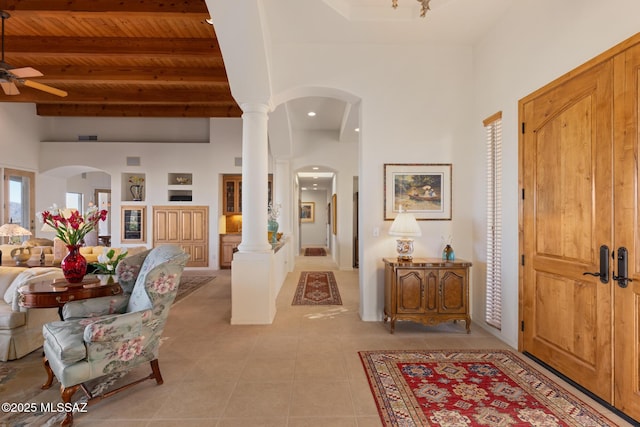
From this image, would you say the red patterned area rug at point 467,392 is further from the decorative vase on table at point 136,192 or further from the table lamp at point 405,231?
the decorative vase on table at point 136,192

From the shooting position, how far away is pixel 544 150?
2.92m

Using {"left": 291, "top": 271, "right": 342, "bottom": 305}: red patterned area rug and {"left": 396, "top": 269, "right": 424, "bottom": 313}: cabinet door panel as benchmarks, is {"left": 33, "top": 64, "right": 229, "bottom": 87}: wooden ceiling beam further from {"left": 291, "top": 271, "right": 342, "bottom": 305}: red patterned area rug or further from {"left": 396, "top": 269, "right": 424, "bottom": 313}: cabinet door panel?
{"left": 396, "top": 269, "right": 424, "bottom": 313}: cabinet door panel

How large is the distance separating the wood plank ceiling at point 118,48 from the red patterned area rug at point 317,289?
395 centimetres

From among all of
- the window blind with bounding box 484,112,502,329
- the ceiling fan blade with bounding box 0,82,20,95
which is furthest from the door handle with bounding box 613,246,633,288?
the ceiling fan blade with bounding box 0,82,20,95

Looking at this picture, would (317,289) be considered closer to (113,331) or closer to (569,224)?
(113,331)

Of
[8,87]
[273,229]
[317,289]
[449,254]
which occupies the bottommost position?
[317,289]

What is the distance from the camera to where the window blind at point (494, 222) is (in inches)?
142

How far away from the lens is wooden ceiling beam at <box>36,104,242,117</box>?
7.99 m

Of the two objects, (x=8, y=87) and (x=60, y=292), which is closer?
(x=60, y=292)

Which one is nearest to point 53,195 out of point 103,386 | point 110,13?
point 110,13

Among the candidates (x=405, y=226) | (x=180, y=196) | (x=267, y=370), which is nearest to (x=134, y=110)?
(x=180, y=196)

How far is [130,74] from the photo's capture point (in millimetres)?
5672

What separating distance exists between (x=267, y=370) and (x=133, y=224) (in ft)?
23.5

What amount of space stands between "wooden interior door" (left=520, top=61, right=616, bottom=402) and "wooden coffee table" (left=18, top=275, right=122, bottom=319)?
148 inches
